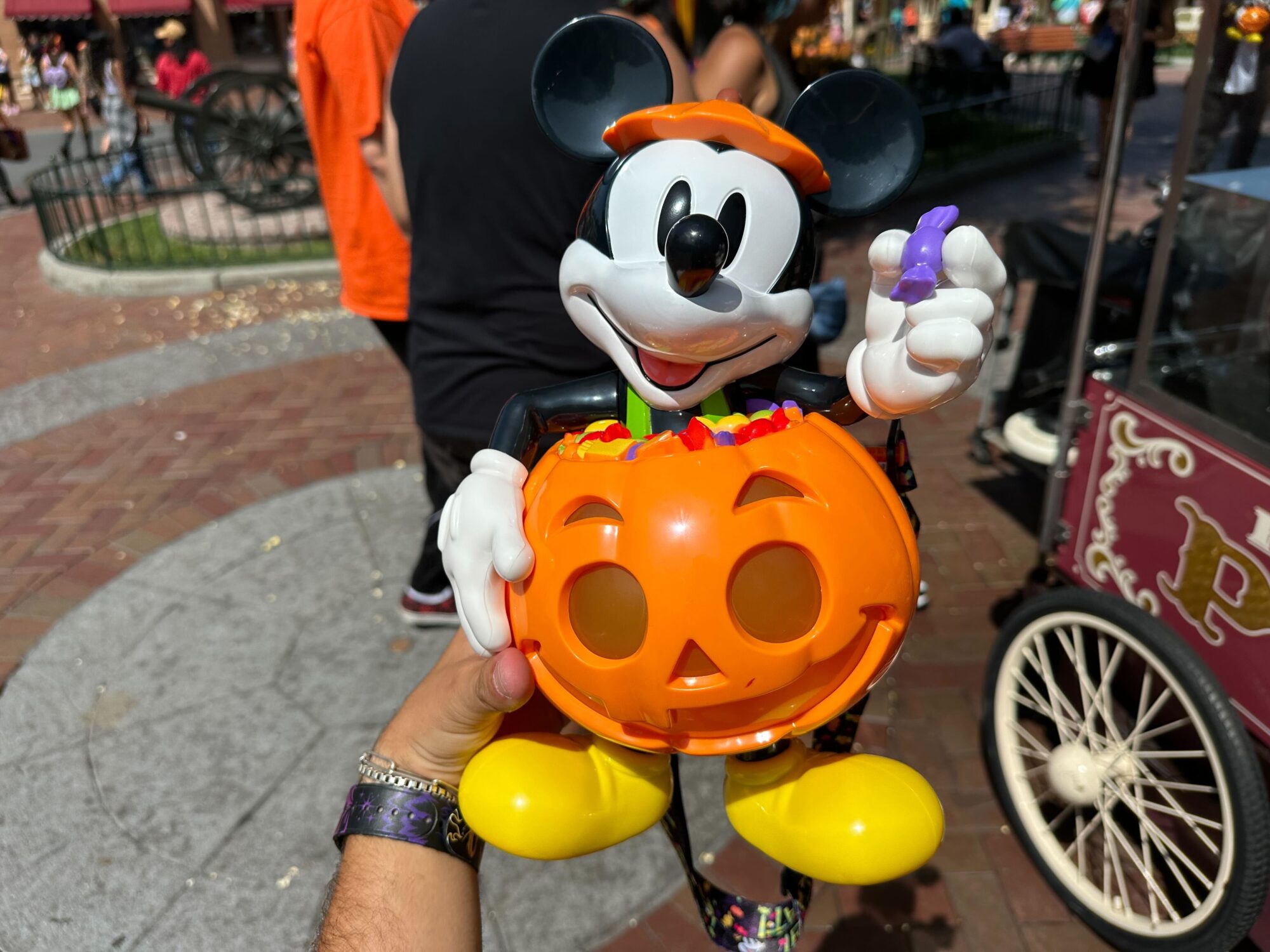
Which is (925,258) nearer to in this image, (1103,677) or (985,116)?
(1103,677)

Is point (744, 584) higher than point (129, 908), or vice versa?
point (744, 584)

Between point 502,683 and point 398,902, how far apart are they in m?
0.40

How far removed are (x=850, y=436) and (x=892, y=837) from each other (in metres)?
0.52

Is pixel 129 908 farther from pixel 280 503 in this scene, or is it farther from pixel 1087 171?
pixel 1087 171

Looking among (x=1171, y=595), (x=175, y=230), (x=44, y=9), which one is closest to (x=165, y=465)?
(x=1171, y=595)

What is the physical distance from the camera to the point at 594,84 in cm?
130

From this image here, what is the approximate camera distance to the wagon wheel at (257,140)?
934cm

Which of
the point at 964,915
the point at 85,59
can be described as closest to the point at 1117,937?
the point at 964,915

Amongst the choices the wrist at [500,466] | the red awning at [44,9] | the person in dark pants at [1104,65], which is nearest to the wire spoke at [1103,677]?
the wrist at [500,466]

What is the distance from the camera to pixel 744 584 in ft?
3.55

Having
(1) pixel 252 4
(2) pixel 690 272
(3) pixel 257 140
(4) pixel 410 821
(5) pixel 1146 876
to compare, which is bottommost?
(5) pixel 1146 876

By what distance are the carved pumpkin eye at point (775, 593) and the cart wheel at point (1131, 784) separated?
1477mm

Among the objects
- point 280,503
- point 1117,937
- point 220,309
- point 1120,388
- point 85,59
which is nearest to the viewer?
point 1117,937

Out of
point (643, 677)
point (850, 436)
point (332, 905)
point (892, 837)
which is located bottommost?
point (332, 905)
